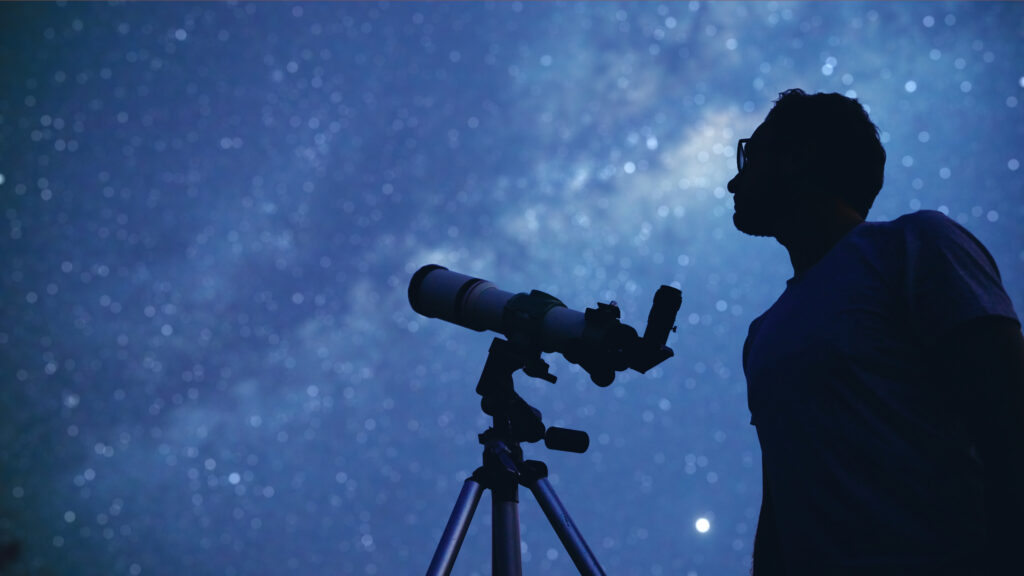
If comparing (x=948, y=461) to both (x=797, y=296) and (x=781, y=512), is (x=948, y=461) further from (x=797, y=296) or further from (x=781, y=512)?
(x=797, y=296)

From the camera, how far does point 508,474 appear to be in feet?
8.21

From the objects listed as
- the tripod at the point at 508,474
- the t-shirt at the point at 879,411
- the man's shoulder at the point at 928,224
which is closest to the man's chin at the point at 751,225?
the t-shirt at the point at 879,411

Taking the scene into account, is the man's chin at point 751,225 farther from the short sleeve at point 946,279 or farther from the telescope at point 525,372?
the short sleeve at point 946,279

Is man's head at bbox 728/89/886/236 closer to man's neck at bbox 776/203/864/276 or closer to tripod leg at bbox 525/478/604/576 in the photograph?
man's neck at bbox 776/203/864/276

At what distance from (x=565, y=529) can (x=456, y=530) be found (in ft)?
1.57

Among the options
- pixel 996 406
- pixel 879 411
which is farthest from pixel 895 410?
pixel 996 406

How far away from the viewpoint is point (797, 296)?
5.64ft

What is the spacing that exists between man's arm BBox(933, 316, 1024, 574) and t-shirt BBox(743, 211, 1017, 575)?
42mm

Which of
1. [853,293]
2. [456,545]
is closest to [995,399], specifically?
[853,293]

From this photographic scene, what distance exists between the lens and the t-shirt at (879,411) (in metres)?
1.23

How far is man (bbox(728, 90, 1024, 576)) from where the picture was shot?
116 centimetres

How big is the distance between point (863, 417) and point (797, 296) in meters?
0.45

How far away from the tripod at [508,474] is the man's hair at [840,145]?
4.89ft

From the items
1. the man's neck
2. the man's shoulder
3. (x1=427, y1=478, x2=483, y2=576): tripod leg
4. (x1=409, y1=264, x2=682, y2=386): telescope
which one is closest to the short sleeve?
the man's shoulder
